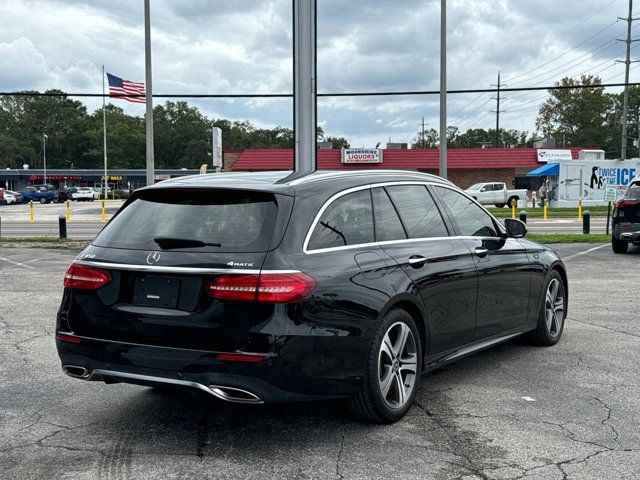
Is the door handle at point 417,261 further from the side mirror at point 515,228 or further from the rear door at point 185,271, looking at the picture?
the side mirror at point 515,228

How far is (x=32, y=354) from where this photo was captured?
6.51m

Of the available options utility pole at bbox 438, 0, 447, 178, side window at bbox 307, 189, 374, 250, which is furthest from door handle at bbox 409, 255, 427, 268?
utility pole at bbox 438, 0, 447, 178

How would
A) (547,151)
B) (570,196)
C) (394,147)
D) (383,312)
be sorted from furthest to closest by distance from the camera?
(394,147) < (547,151) < (570,196) < (383,312)

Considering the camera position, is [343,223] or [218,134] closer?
[343,223]

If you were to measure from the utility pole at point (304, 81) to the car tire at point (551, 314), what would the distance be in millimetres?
6678

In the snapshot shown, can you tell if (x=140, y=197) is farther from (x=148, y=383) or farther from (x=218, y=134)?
(x=218, y=134)

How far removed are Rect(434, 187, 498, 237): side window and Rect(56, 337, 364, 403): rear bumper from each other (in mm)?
1853

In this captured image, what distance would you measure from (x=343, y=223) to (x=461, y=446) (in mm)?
1482

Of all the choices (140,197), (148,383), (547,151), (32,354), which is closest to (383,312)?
(148,383)

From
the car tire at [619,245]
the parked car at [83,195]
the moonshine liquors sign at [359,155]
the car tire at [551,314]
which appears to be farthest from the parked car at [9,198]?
the car tire at [551,314]

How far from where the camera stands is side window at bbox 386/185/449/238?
5.07 metres

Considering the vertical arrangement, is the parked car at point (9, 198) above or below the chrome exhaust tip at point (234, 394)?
below

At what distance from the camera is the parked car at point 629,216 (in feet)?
47.9

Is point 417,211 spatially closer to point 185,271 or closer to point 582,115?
point 185,271
